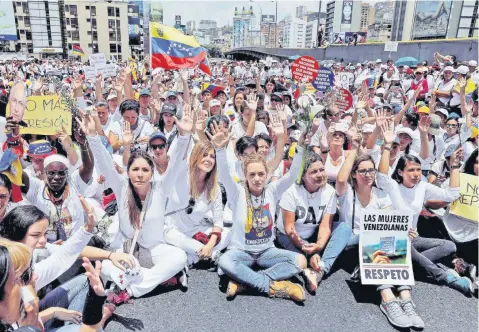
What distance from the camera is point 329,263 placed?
3912mm

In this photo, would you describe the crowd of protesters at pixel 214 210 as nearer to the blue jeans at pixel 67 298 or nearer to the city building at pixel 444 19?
the blue jeans at pixel 67 298

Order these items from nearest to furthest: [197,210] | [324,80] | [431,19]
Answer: [197,210], [324,80], [431,19]

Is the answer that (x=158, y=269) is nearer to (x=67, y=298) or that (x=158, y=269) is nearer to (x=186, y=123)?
(x=67, y=298)

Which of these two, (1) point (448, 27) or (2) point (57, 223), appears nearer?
(2) point (57, 223)

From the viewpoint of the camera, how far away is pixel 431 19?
59.6 m

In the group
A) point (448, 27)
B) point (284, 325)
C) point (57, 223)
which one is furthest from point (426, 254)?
point (448, 27)

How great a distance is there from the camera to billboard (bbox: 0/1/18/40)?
68.6 metres

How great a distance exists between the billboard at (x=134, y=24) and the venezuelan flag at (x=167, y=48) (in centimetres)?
9783

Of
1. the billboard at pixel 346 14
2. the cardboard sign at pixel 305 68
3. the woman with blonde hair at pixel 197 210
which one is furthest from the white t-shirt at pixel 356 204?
the billboard at pixel 346 14

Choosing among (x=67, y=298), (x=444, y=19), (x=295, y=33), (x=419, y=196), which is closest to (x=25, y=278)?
(x=67, y=298)

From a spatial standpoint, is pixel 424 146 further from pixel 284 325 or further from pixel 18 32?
pixel 18 32

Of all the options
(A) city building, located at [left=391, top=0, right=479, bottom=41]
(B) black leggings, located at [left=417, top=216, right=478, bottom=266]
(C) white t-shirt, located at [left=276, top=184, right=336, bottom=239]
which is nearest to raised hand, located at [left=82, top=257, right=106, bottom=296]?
(C) white t-shirt, located at [left=276, top=184, right=336, bottom=239]

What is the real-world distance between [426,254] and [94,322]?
3.34 m

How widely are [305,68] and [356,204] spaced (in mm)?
5144
